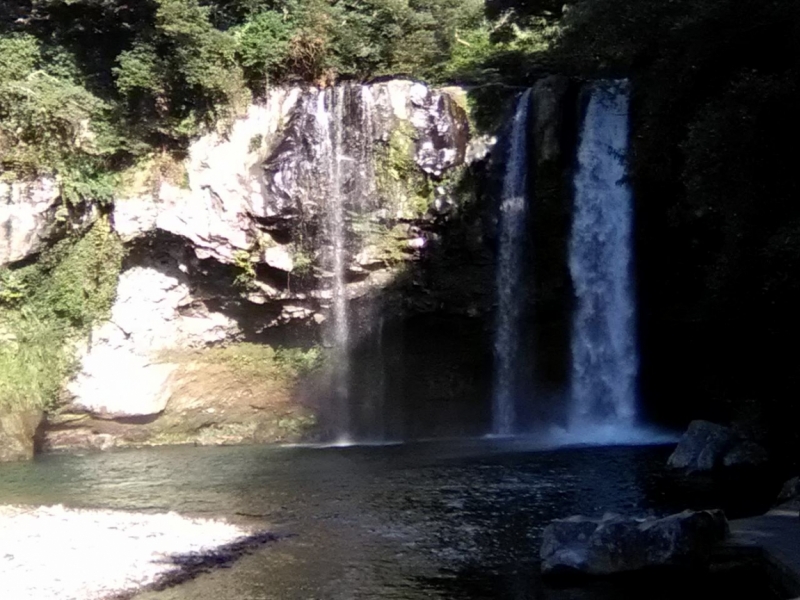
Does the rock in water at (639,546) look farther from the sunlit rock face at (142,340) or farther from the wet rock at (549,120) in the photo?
the sunlit rock face at (142,340)

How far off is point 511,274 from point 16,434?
9913mm

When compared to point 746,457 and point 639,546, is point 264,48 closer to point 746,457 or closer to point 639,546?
point 746,457

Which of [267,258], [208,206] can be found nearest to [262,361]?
[267,258]

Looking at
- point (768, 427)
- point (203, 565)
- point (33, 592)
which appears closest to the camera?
point (33, 592)

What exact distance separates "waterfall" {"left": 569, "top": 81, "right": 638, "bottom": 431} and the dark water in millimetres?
2501

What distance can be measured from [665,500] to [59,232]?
13.1 m

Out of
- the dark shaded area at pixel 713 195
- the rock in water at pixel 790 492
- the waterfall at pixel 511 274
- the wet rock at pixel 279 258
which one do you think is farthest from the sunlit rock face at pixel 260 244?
the rock in water at pixel 790 492

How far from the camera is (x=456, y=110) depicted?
2034 cm

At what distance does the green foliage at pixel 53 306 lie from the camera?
19219 millimetres

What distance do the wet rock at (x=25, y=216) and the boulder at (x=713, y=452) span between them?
12604 mm

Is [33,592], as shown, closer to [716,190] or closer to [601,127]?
[716,190]

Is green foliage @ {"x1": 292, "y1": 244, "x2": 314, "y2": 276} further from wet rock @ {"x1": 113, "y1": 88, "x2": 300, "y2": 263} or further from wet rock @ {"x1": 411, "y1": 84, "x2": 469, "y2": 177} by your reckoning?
wet rock @ {"x1": 411, "y1": 84, "x2": 469, "y2": 177}

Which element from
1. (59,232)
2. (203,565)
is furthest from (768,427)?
(59,232)

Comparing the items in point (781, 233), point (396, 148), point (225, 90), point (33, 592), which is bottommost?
point (33, 592)
